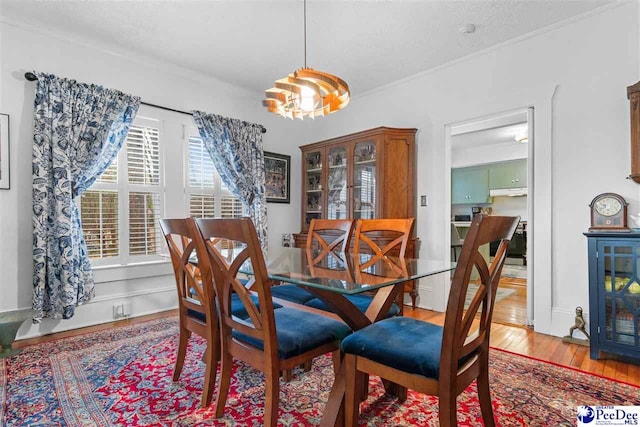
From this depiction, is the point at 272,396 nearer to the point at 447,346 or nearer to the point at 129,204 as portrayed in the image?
the point at 447,346

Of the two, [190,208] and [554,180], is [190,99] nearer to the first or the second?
[190,208]

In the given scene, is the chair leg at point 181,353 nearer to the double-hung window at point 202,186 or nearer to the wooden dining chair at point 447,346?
the wooden dining chair at point 447,346

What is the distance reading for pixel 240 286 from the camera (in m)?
1.39

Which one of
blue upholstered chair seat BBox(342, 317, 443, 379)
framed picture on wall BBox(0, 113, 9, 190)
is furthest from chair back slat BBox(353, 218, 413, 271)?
framed picture on wall BBox(0, 113, 9, 190)

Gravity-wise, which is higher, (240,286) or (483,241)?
(483,241)

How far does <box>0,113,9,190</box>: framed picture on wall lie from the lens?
2.57m

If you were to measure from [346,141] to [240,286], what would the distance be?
9.38 ft

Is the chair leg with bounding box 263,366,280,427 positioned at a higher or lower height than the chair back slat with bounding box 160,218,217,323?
lower

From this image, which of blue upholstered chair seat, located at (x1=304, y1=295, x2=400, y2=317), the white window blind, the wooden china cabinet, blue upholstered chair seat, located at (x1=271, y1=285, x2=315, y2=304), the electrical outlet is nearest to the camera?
blue upholstered chair seat, located at (x1=304, y1=295, x2=400, y2=317)

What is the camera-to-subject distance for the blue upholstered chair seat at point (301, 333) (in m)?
1.36

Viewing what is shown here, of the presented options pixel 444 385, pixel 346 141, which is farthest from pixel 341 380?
pixel 346 141

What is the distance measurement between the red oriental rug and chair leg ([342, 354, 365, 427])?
0.26 metres

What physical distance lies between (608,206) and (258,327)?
8.68 feet

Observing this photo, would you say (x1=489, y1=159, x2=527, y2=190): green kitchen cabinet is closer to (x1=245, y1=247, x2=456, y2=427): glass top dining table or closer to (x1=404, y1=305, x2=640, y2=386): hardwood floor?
(x1=404, y1=305, x2=640, y2=386): hardwood floor
